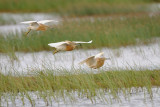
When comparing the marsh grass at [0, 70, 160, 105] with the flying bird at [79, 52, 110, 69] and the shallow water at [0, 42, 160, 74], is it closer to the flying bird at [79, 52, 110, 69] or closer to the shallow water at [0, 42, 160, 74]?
the flying bird at [79, 52, 110, 69]

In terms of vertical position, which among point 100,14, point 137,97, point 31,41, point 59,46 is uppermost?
point 100,14

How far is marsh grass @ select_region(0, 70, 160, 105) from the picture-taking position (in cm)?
750

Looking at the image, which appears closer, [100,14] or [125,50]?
[125,50]

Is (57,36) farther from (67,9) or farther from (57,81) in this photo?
(67,9)

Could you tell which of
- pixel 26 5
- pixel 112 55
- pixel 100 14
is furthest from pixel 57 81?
pixel 26 5

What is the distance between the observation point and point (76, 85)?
7746 mm

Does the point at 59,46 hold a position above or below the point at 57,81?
above

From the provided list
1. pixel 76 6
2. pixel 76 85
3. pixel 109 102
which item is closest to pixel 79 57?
pixel 76 85

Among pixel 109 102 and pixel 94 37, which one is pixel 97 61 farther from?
pixel 94 37

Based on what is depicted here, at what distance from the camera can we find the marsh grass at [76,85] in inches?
295

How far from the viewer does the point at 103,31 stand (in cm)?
1273

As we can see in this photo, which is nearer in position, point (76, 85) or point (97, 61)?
point (76, 85)

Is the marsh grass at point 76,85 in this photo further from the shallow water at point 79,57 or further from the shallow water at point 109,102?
the shallow water at point 79,57

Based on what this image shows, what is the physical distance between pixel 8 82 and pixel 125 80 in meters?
2.26
